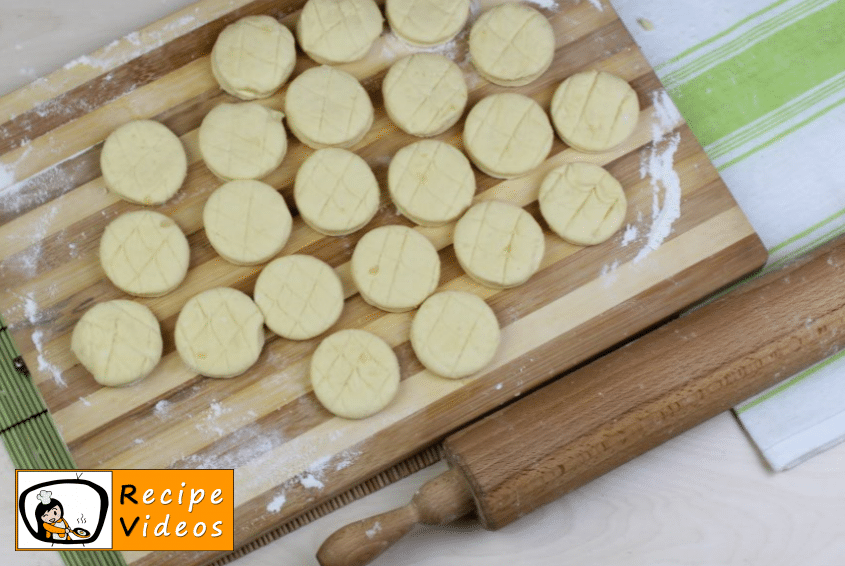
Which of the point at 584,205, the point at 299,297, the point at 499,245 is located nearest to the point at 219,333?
the point at 299,297

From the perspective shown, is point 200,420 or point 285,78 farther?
point 285,78

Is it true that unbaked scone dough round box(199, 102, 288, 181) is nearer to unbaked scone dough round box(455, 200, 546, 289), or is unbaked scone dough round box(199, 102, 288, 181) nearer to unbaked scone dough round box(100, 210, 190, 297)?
unbaked scone dough round box(100, 210, 190, 297)

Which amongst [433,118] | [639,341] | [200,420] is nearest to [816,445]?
[639,341]

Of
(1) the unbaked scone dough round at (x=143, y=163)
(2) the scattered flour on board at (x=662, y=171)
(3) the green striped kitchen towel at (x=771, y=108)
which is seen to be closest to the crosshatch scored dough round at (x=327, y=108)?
(1) the unbaked scone dough round at (x=143, y=163)

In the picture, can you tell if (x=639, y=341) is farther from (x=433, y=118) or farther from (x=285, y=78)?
(x=285, y=78)

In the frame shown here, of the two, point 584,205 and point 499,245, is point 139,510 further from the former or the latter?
point 584,205
